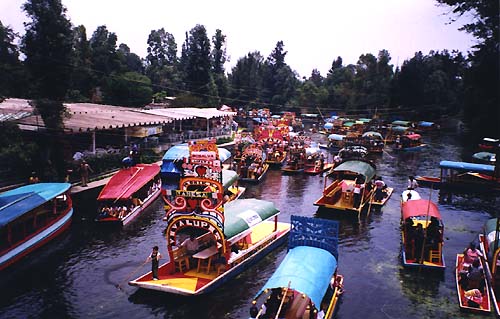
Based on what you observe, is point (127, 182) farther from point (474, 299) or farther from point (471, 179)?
point (471, 179)

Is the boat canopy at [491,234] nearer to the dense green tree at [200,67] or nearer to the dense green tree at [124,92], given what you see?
the dense green tree at [124,92]

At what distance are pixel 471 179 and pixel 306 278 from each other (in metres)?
25.8

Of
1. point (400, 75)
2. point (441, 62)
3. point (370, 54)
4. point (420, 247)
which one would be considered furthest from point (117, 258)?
point (441, 62)

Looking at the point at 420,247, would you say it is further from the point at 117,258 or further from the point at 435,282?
the point at 117,258

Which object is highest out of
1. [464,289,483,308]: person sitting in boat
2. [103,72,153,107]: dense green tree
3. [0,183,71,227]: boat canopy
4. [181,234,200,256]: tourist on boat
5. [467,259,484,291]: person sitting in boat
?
[103,72,153,107]: dense green tree

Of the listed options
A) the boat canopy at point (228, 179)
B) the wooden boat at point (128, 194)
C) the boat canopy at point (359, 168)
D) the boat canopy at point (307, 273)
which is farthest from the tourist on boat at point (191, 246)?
the boat canopy at point (359, 168)

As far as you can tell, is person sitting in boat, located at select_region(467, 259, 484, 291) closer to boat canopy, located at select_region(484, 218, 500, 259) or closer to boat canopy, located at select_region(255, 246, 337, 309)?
boat canopy, located at select_region(484, 218, 500, 259)

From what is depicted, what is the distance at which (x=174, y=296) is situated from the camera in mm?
15555

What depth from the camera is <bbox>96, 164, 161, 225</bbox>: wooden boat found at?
77.2 ft

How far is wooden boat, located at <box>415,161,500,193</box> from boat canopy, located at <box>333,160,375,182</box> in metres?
8.04

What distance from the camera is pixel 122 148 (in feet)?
123

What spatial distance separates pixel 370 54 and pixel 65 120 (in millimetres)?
74228

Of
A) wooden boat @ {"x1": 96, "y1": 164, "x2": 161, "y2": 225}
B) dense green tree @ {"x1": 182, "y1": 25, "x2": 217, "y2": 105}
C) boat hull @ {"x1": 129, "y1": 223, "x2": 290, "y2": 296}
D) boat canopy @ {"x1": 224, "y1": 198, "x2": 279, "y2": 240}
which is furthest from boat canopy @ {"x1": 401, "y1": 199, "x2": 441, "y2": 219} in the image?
dense green tree @ {"x1": 182, "y1": 25, "x2": 217, "y2": 105}

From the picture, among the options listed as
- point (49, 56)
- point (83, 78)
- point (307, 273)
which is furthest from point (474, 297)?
point (83, 78)
